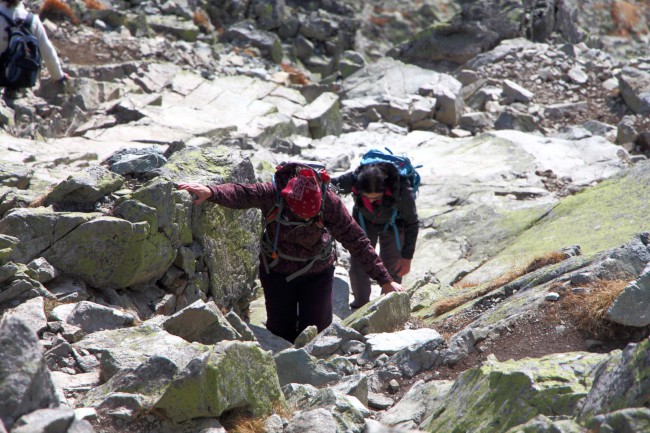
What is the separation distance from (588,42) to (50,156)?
32.8 metres

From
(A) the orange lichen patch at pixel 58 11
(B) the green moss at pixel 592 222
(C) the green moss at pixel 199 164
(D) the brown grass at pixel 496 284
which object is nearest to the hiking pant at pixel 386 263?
(D) the brown grass at pixel 496 284

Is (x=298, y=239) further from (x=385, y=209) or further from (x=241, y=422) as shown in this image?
(x=241, y=422)

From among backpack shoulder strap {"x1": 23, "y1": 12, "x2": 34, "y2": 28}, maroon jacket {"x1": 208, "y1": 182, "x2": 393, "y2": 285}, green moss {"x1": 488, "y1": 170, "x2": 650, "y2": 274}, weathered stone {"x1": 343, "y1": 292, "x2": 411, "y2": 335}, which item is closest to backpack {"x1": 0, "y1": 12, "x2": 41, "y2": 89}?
backpack shoulder strap {"x1": 23, "y1": 12, "x2": 34, "y2": 28}

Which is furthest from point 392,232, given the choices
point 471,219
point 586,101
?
point 586,101

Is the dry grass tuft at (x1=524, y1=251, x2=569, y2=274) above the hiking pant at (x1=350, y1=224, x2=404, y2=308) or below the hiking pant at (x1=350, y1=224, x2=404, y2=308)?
above

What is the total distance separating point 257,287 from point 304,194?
11.8 ft

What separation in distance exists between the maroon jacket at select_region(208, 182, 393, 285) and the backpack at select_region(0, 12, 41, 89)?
13.3 feet

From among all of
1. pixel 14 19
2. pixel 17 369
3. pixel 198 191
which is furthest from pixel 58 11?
pixel 17 369

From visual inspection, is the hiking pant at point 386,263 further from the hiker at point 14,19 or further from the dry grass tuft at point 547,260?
the hiker at point 14,19

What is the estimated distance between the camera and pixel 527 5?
1405 inches

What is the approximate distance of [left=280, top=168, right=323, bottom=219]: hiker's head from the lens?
22.9ft

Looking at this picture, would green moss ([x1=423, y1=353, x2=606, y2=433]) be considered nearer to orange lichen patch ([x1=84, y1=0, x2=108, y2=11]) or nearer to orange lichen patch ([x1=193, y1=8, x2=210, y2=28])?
orange lichen patch ([x1=84, y1=0, x2=108, y2=11])

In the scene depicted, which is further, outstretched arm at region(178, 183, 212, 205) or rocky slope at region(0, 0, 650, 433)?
outstretched arm at region(178, 183, 212, 205)

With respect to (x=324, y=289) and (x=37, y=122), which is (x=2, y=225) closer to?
(x=324, y=289)
